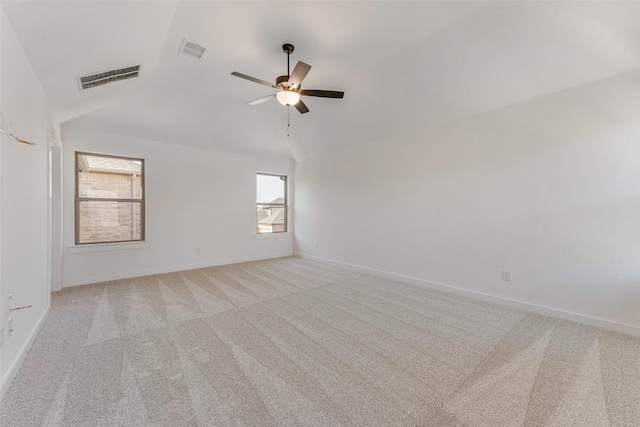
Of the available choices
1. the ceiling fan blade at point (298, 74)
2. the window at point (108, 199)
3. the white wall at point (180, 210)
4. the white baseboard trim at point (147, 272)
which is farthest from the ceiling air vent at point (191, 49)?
the white baseboard trim at point (147, 272)

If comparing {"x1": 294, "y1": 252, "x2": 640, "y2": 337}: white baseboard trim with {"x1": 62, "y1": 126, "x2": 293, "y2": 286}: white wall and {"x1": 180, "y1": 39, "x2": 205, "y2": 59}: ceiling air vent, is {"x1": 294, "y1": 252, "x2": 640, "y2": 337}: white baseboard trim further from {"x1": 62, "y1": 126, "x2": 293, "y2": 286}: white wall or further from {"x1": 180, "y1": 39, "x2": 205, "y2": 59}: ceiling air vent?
{"x1": 180, "y1": 39, "x2": 205, "y2": 59}: ceiling air vent

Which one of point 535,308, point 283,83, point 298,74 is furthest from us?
point 535,308

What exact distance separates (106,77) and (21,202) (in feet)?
5.18

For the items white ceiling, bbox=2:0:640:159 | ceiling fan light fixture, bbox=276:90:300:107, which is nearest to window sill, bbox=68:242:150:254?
white ceiling, bbox=2:0:640:159

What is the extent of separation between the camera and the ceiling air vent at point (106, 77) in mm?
2569

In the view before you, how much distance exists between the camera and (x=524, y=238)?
302cm

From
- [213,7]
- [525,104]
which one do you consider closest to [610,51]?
[525,104]

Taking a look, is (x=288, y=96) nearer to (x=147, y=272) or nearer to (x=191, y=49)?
(x=191, y=49)

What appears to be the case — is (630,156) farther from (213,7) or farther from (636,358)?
(213,7)

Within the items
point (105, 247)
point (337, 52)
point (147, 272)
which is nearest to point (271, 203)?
point (147, 272)

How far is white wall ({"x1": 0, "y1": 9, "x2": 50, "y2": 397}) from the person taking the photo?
1603mm

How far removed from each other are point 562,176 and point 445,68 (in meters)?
1.75

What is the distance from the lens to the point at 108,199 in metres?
4.10

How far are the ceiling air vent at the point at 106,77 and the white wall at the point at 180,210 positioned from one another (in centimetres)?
156
